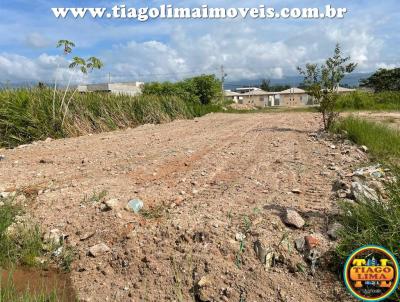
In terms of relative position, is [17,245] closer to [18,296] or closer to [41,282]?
[41,282]

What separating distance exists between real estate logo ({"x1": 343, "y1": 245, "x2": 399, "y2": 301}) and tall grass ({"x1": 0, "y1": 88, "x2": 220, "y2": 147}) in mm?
7796

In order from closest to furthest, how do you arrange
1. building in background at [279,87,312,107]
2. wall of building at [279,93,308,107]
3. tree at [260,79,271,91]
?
1. wall of building at [279,93,308,107]
2. building in background at [279,87,312,107]
3. tree at [260,79,271,91]

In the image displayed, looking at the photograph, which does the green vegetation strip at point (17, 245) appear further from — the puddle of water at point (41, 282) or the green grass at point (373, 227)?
the green grass at point (373, 227)

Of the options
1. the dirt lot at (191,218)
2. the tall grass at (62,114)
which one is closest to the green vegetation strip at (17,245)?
the dirt lot at (191,218)

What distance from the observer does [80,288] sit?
230 cm

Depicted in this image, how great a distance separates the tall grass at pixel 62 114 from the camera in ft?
26.8

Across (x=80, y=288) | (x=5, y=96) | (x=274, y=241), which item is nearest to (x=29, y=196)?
(x=80, y=288)

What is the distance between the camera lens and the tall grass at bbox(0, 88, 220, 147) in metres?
8.17

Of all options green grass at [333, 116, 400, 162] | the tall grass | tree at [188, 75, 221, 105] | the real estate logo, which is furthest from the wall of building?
the real estate logo

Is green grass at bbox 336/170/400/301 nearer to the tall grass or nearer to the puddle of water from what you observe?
the puddle of water

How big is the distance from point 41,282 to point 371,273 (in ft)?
6.53

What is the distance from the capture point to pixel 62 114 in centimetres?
907

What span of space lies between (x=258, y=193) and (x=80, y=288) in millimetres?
1696

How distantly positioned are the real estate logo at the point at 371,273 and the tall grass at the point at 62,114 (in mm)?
7796
